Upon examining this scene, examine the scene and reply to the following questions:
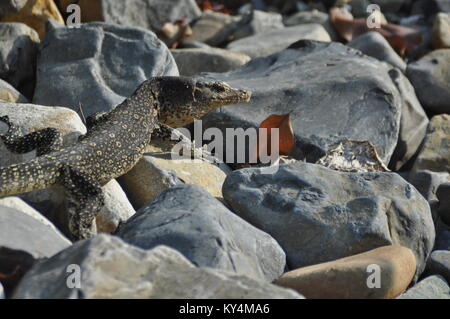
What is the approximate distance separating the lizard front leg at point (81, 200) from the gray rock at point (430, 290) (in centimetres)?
267

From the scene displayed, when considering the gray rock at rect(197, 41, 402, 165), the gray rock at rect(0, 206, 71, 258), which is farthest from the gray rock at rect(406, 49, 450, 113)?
the gray rock at rect(0, 206, 71, 258)

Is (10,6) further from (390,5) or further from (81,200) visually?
(390,5)

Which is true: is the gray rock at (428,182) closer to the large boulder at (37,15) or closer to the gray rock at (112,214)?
the gray rock at (112,214)

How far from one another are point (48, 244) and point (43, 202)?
4.47 feet

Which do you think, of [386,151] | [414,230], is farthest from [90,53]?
[414,230]

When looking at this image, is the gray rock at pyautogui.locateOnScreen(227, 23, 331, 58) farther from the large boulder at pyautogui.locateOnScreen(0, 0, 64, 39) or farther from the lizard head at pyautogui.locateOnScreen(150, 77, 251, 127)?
the lizard head at pyautogui.locateOnScreen(150, 77, 251, 127)

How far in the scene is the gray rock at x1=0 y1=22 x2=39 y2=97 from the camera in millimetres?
8938

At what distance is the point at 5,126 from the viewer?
715 centimetres

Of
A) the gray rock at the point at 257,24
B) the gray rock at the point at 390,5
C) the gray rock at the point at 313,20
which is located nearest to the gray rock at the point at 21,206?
the gray rock at the point at 257,24

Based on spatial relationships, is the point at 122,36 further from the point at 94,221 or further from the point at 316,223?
the point at 316,223

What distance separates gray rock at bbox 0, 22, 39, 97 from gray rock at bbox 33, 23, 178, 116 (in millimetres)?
232

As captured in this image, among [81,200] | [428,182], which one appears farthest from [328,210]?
[428,182]

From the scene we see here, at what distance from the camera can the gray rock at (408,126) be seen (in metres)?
8.98

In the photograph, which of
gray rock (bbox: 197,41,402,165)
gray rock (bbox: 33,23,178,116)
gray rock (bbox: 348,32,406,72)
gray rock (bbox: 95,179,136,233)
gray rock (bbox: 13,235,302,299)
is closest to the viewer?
gray rock (bbox: 13,235,302,299)
